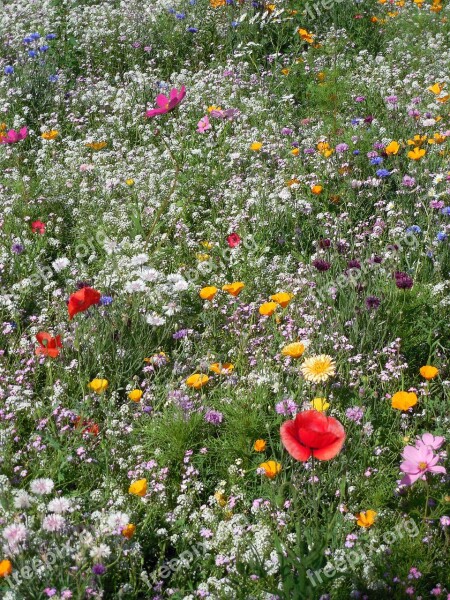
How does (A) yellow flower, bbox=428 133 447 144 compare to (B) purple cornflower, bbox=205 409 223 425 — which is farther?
(A) yellow flower, bbox=428 133 447 144

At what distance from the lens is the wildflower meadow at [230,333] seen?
7.14ft

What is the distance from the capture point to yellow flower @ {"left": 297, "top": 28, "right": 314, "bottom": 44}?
602 cm

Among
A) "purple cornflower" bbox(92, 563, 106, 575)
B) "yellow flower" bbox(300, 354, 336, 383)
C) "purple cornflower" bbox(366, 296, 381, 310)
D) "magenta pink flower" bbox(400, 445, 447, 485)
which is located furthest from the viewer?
"purple cornflower" bbox(366, 296, 381, 310)

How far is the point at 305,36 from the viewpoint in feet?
20.5

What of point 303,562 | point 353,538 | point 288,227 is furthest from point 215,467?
point 288,227

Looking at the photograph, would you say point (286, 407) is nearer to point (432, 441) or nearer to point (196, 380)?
point (196, 380)

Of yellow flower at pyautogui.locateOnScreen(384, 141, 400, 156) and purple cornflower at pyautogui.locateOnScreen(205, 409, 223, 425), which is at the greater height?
yellow flower at pyautogui.locateOnScreen(384, 141, 400, 156)

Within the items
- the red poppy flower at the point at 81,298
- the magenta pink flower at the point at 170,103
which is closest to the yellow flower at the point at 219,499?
the red poppy flower at the point at 81,298

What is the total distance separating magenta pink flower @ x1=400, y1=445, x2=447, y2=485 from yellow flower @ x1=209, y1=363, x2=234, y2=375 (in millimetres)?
952

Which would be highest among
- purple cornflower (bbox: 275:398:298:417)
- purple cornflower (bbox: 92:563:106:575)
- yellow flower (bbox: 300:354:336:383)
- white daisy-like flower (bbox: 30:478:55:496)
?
white daisy-like flower (bbox: 30:478:55:496)

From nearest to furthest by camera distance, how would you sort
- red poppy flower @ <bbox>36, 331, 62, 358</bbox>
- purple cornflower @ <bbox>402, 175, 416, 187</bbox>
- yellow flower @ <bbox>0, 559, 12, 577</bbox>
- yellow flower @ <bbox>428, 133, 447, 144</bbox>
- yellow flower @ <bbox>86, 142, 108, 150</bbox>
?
yellow flower @ <bbox>0, 559, 12, 577</bbox>
red poppy flower @ <bbox>36, 331, 62, 358</bbox>
purple cornflower @ <bbox>402, 175, 416, 187</bbox>
yellow flower @ <bbox>428, 133, 447, 144</bbox>
yellow flower @ <bbox>86, 142, 108, 150</bbox>

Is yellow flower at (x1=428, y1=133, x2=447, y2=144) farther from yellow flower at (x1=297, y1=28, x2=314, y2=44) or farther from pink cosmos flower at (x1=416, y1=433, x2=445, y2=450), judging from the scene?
pink cosmos flower at (x1=416, y1=433, x2=445, y2=450)

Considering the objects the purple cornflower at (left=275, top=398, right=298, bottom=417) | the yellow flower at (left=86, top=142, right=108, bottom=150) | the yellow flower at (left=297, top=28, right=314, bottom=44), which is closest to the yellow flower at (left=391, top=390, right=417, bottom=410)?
the purple cornflower at (left=275, top=398, right=298, bottom=417)

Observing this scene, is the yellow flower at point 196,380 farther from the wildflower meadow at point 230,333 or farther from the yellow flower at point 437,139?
the yellow flower at point 437,139
